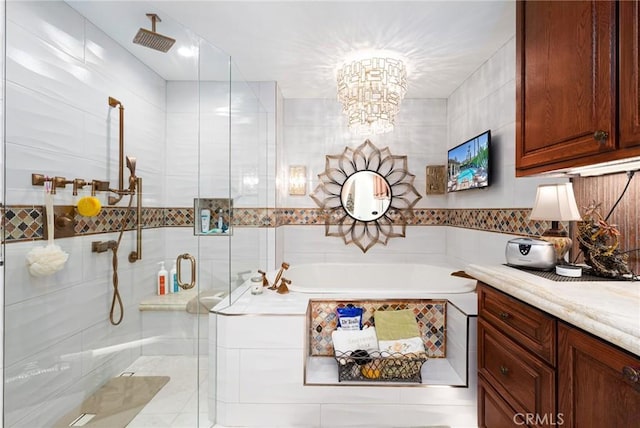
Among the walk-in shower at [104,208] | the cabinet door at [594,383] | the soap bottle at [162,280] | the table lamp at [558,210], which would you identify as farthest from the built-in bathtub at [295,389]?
the cabinet door at [594,383]

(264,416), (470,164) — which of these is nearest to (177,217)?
(264,416)

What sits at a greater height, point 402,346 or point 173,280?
point 173,280

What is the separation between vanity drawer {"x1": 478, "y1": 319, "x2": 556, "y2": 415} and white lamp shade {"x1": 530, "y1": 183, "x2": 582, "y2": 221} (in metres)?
0.59

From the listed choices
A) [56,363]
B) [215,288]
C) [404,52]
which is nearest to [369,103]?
[404,52]

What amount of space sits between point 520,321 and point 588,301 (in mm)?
308

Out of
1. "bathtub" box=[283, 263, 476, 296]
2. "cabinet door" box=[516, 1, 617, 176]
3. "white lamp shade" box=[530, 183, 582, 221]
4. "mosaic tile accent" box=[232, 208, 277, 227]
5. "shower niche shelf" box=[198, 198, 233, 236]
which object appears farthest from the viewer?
"bathtub" box=[283, 263, 476, 296]

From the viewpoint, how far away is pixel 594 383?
0.88 metres

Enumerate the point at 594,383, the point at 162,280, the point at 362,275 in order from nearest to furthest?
the point at 594,383, the point at 162,280, the point at 362,275

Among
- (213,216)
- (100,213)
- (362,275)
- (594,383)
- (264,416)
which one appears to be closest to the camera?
(594,383)

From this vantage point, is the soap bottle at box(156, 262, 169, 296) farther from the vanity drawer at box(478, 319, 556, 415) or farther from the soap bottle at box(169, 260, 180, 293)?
the vanity drawer at box(478, 319, 556, 415)

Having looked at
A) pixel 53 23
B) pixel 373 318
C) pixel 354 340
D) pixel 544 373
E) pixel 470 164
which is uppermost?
pixel 53 23

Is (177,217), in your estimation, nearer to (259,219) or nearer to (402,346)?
(259,219)

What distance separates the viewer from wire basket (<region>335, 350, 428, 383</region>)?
1822 mm

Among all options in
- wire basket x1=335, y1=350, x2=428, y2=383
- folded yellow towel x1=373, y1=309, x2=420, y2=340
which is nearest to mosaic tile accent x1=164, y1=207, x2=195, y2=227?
wire basket x1=335, y1=350, x2=428, y2=383
